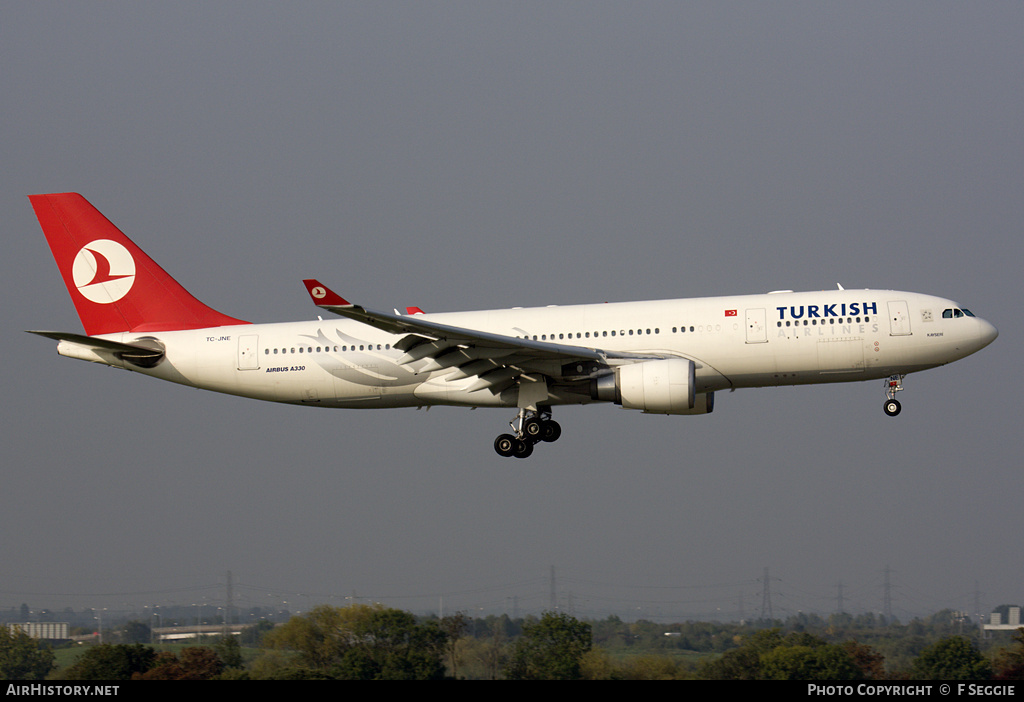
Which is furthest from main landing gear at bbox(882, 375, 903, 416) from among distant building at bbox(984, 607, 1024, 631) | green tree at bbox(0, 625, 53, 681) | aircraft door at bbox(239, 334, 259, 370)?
green tree at bbox(0, 625, 53, 681)

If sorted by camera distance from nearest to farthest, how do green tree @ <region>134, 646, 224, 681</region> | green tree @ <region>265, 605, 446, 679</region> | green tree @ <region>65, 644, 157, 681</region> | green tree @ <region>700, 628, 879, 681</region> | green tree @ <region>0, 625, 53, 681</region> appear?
green tree @ <region>134, 646, 224, 681</region> < green tree @ <region>65, 644, 157, 681</region> < green tree @ <region>700, 628, 879, 681</region> < green tree @ <region>265, 605, 446, 679</region> < green tree @ <region>0, 625, 53, 681</region>

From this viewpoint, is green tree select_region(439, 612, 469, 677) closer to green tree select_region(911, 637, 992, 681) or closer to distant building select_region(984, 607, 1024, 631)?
green tree select_region(911, 637, 992, 681)

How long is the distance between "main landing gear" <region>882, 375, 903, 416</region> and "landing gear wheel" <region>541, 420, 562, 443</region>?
10.1m

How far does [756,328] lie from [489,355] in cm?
787

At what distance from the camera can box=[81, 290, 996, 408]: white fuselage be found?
104 feet

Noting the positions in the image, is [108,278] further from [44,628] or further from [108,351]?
[44,628]

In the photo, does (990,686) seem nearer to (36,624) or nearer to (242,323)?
(242,323)

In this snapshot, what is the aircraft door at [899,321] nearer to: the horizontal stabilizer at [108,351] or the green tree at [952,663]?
the green tree at [952,663]

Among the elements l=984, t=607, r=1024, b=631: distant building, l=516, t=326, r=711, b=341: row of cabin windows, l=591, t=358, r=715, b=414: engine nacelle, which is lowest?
l=984, t=607, r=1024, b=631: distant building

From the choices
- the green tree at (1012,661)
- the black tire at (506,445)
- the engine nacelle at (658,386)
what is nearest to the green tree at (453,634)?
the black tire at (506,445)

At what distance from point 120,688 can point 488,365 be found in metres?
14.8

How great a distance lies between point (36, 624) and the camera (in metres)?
38.2

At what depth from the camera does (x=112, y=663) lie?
33.5 metres

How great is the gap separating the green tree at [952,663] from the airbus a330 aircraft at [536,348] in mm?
8553
